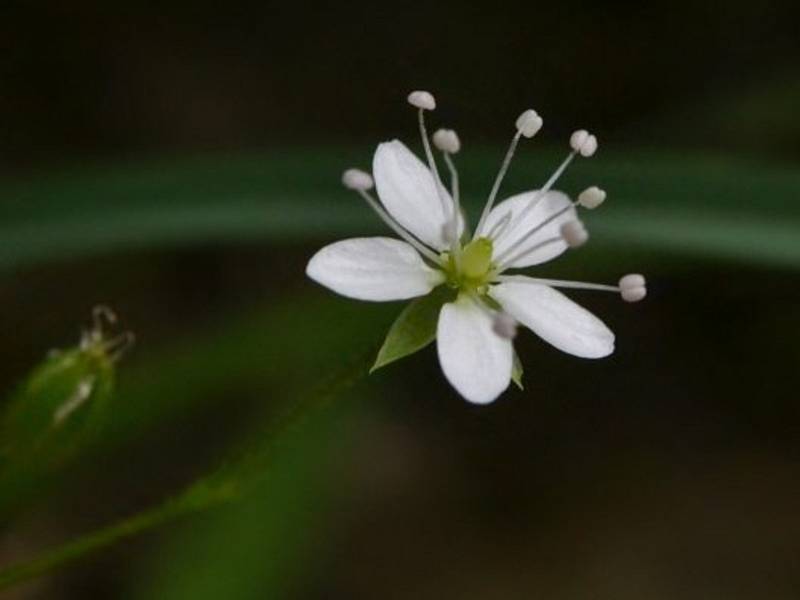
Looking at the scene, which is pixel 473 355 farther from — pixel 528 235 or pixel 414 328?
pixel 528 235

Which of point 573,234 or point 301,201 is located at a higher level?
point 301,201

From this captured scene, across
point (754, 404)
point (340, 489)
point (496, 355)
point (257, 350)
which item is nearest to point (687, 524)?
point (754, 404)

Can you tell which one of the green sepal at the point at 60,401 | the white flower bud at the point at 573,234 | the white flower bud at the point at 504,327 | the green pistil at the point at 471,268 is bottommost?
the white flower bud at the point at 504,327

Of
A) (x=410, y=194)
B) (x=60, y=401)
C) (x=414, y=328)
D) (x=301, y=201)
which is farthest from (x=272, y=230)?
(x=414, y=328)

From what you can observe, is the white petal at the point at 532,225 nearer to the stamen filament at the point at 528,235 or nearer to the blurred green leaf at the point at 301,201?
the stamen filament at the point at 528,235

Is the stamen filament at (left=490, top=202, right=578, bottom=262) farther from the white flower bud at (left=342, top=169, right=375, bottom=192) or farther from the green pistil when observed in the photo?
the white flower bud at (left=342, top=169, right=375, bottom=192)

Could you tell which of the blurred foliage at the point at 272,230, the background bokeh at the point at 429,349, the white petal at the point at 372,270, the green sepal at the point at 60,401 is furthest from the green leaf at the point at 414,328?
the background bokeh at the point at 429,349
